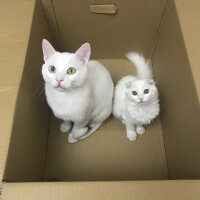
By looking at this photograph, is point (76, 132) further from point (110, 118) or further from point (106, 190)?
point (106, 190)

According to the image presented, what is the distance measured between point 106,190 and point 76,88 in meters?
0.38

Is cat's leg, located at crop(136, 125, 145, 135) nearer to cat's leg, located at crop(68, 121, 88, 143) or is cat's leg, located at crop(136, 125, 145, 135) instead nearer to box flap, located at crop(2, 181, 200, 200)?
cat's leg, located at crop(68, 121, 88, 143)

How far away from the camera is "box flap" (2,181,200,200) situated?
1.68ft

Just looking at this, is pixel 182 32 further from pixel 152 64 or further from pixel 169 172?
pixel 169 172

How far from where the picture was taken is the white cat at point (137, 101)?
86 centimetres

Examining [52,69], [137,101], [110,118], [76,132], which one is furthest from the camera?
[110,118]

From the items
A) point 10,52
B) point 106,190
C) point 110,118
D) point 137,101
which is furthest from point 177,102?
point 10,52

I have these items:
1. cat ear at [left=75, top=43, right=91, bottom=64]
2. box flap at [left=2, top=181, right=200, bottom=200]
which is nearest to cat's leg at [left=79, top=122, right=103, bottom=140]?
cat ear at [left=75, top=43, right=91, bottom=64]

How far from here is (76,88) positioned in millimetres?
776

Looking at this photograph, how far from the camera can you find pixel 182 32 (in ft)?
2.57

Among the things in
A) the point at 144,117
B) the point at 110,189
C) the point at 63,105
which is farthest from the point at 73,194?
the point at 144,117

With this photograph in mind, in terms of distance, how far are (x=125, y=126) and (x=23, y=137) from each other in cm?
58

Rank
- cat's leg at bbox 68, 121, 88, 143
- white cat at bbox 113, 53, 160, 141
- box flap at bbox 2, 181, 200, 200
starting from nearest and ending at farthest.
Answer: box flap at bbox 2, 181, 200, 200, white cat at bbox 113, 53, 160, 141, cat's leg at bbox 68, 121, 88, 143

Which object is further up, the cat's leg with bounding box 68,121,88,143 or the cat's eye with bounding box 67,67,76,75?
the cat's eye with bounding box 67,67,76,75
